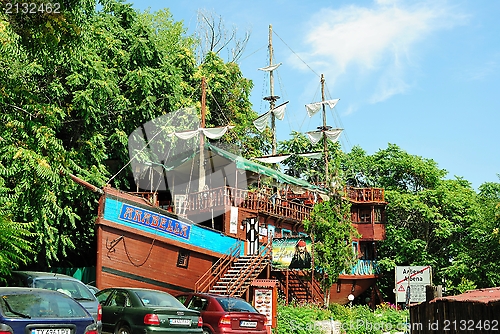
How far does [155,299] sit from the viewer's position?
1283cm

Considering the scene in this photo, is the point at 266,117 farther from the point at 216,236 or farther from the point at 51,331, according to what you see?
the point at 51,331

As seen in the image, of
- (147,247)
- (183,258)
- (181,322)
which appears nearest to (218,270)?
(183,258)

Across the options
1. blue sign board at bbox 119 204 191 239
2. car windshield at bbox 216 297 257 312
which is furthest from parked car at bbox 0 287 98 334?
blue sign board at bbox 119 204 191 239

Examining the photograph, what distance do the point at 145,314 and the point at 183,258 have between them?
9803 mm

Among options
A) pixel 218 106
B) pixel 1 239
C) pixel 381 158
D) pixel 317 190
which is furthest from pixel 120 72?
pixel 381 158

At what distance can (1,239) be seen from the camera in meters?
13.0

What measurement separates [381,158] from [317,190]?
712cm

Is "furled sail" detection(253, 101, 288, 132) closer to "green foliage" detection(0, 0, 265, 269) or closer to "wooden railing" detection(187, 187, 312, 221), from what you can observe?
"green foliage" detection(0, 0, 265, 269)

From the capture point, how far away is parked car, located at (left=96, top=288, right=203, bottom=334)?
1180 centimetres

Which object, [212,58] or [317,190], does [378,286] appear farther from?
[212,58]

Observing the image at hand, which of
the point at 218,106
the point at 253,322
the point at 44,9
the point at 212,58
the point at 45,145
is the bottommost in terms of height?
the point at 253,322

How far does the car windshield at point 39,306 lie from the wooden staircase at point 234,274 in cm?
1177

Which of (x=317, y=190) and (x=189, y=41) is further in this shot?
(x=189, y=41)

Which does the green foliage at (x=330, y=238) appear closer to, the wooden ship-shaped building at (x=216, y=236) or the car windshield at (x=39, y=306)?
the wooden ship-shaped building at (x=216, y=236)
